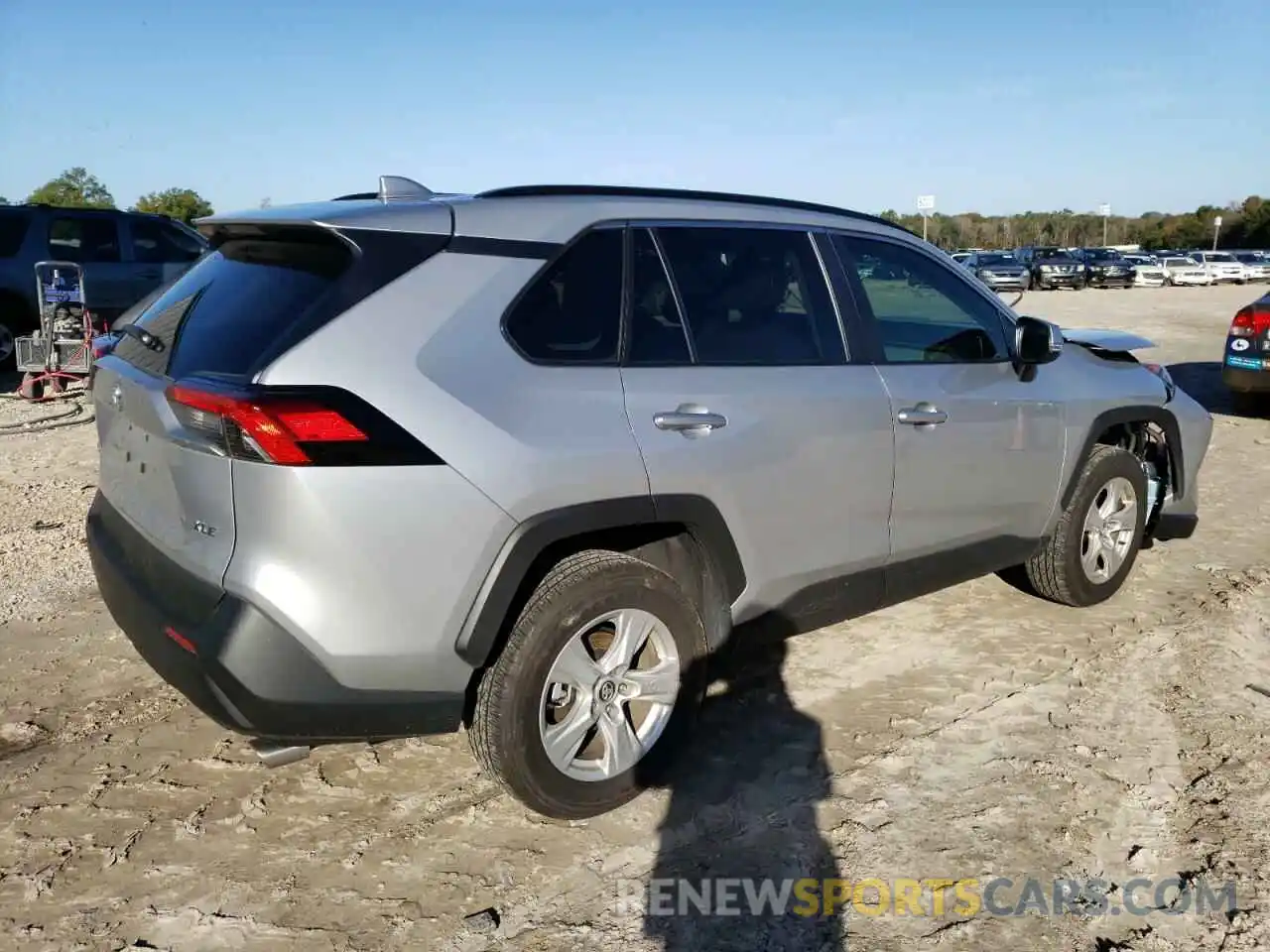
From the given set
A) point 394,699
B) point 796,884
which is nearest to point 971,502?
point 796,884

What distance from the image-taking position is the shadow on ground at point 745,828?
8.76 ft

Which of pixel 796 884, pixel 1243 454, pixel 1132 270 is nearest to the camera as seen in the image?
pixel 796 884

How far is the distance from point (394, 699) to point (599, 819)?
850 millimetres

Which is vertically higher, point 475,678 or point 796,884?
point 475,678

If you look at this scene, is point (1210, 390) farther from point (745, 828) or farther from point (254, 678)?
point (254, 678)

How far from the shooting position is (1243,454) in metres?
8.41

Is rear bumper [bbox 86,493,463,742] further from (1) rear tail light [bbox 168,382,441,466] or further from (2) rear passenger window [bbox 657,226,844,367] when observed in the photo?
(2) rear passenger window [bbox 657,226,844,367]

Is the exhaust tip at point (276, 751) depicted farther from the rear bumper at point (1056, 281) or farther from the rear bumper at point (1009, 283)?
the rear bumper at point (1056, 281)

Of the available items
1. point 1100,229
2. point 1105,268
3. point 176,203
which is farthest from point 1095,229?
point 176,203

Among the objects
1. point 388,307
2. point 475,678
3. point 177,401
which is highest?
point 388,307

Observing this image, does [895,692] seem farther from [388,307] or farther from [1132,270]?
[1132,270]

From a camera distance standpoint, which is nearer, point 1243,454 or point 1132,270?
point 1243,454

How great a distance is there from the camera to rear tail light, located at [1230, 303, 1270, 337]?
936cm

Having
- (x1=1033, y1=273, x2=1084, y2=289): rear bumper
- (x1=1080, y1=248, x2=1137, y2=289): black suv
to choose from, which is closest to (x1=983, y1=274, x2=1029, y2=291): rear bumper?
(x1=1033, y1=273, x2=1084, y2=289): rear bumper
